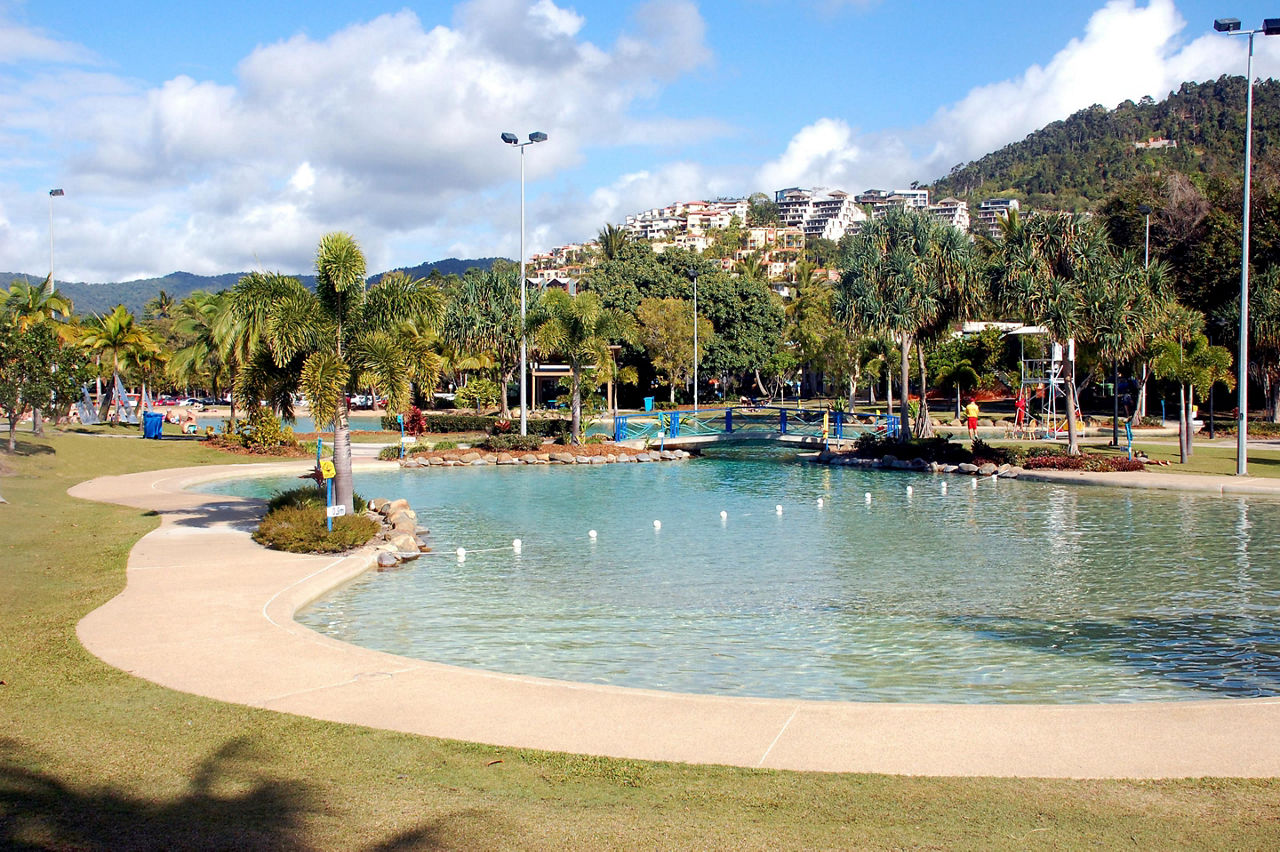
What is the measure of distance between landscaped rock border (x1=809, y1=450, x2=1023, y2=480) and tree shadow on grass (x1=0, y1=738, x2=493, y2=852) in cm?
2861

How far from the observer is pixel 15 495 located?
23328mm

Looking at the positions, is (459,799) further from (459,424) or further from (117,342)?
(117,342)

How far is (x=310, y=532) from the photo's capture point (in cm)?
1748

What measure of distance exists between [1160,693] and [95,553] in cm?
1543

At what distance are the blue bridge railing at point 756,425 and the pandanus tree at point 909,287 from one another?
577cm

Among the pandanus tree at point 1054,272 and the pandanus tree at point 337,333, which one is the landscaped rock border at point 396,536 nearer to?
the pandanus tree at point 337,333

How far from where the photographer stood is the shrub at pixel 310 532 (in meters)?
17.2

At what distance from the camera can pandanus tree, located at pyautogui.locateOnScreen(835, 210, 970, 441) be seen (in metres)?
37.5

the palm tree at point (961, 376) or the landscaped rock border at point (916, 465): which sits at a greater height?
the palm tree at point (961, 376)

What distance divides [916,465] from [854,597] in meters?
20.9

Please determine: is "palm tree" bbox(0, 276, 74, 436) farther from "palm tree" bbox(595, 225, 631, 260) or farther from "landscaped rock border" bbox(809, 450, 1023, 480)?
"palm tree" bbox(595, 225, 631, 260)

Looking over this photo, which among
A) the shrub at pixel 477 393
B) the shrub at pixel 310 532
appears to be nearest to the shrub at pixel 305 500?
the shrub at pixel 310 532

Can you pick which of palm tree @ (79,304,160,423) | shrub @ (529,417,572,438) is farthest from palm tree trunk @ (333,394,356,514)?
palm tree @ (79,304,160,423)

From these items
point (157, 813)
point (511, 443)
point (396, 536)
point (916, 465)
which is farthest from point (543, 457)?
point (157, 813)
